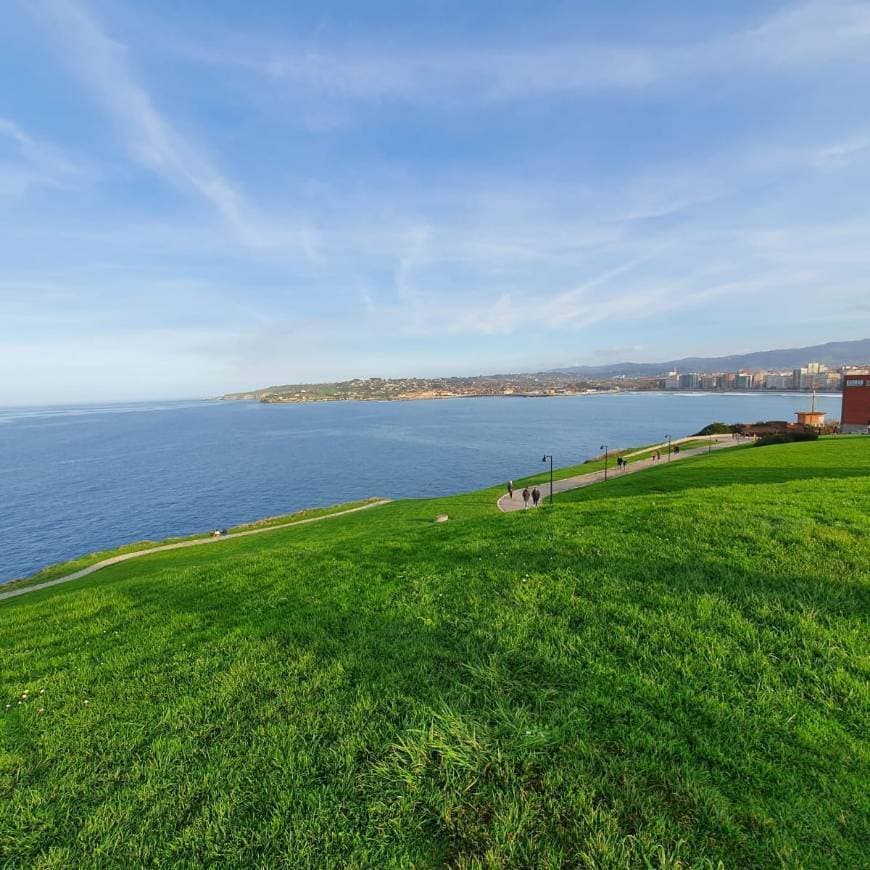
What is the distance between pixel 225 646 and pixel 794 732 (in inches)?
286

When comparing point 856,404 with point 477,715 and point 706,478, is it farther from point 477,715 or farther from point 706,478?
point 477,715

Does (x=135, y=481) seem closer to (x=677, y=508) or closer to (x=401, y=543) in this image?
(x=401, y=543)

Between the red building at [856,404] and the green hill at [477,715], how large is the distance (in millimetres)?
65286

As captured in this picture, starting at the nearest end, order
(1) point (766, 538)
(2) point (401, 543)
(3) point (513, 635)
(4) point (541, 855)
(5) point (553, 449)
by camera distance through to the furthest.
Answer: (4) point (541, 855)
(3) point (513, 635)
(1) point (766, 538)
(2) point (401, 543)
(5) point (553, 449)

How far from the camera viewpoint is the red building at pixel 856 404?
5491cm

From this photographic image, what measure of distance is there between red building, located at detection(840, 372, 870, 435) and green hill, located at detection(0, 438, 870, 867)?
214 ft

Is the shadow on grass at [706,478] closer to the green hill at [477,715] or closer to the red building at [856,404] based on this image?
the green hill at [477,715]

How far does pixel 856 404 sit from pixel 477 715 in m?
74.6

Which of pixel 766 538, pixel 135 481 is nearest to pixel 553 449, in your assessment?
pixel 135 481

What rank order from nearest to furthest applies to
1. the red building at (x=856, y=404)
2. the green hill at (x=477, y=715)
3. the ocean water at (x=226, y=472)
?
the green hill at (x=477, y=715) < the ocean water at (x=226, y=472) < the red building at (x=856, y=404)

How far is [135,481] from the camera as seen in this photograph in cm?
6694

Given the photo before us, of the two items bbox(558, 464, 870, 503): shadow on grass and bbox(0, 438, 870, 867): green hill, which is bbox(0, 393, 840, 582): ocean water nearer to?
bbox(558, 464, 870, 503): shadow on grass

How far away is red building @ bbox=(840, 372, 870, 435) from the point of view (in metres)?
54.9

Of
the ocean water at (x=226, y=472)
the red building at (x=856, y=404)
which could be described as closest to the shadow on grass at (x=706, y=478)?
the ocean water at (x=226, y=472)
